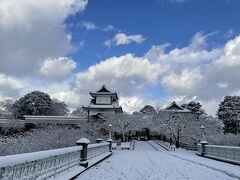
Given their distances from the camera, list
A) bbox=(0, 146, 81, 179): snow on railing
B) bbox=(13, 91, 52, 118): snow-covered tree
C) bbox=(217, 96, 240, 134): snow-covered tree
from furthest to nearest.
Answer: bbox=(13, 91, 52, 118): snow-covered tree
bbox=(217, 96, 240, 134): snow-covered tree
bbox=(0, 146, 81, 179): snow on railing

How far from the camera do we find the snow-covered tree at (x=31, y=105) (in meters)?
73.1

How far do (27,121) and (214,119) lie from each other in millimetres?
38124

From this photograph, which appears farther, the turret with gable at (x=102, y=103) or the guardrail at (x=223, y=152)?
the turret with gable at (x=102, y=103)

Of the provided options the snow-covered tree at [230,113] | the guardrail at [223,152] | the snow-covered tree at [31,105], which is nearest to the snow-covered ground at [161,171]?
the guardrail at [223,152]

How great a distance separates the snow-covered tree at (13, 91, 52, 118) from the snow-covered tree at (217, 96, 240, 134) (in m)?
41.5

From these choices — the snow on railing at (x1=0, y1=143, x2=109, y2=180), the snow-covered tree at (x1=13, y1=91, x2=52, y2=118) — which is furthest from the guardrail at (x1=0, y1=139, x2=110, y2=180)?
the snow-covered tree at (x1=13, y1=91, x2=52, y2=118)

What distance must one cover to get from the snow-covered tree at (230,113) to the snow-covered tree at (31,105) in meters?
41.5

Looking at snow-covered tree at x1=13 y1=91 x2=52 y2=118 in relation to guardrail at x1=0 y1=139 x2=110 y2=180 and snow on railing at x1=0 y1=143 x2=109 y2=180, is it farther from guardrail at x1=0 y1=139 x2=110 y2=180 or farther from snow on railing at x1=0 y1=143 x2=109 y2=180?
snow on railing at x1=0 y1=143 x2=109 y2=180

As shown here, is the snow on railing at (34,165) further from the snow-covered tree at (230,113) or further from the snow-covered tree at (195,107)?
the snow-covered tree at (195,107)

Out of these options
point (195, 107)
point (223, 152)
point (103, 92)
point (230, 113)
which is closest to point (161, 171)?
point (223, 152)

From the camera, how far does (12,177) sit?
18.9 feet

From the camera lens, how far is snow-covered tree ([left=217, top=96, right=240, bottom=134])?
53456mm

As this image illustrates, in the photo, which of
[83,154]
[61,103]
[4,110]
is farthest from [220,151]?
[4,110]

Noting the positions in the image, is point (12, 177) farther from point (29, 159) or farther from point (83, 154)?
point (83, 154)
